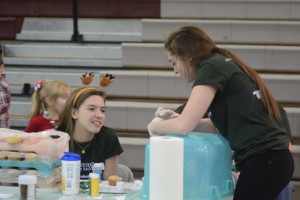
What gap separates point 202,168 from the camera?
2186 mm

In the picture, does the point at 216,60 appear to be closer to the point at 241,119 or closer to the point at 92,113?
the point at 241,119

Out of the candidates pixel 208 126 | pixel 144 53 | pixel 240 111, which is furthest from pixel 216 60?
pixel 144 53

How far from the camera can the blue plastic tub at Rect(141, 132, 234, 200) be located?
2182 millimetres

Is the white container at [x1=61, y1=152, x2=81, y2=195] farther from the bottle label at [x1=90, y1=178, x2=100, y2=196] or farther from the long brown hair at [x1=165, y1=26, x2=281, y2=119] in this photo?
the long brown hair at [x1=165, y1=26, x2=281, y2=119]

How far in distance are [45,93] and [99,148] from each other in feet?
3.71

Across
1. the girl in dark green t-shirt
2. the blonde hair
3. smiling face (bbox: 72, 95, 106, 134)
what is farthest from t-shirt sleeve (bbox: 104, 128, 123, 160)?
the blonde hair

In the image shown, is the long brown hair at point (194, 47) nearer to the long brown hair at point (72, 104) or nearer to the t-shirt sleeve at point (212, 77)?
the t-shirt sleeve at point (212, 77)

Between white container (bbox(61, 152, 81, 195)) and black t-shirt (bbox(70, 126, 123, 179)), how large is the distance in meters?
0.52

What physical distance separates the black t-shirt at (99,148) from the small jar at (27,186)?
2.07 ft

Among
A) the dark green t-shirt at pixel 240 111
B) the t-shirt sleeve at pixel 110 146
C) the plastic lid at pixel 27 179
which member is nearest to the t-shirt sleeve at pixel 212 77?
the dark green t-shirt at pixel 240 111

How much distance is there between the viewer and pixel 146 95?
5184 millimetres

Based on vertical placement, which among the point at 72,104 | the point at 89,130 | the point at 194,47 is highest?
the point at 194,47

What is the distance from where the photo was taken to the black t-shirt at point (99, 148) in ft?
9.68

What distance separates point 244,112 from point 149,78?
2.93m
